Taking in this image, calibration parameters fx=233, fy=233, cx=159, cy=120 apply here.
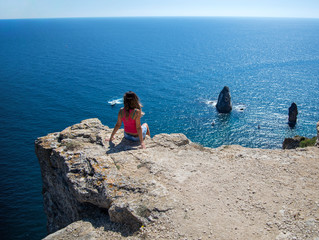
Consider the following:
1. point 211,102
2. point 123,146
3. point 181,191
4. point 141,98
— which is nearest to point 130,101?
point 123,146

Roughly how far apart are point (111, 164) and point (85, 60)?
121217mm

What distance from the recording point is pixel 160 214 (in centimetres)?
969

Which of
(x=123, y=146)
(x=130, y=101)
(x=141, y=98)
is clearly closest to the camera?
(x=130, y=101)

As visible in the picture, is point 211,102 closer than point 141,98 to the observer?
No

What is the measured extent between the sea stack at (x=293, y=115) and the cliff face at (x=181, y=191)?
55681mm

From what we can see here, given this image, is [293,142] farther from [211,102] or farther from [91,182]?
[211,102]

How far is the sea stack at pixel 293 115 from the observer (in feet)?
210

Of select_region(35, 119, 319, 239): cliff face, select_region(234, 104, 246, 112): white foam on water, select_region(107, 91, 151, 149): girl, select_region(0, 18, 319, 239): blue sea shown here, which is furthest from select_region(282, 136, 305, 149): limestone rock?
select_region(234, 104, 246, 112): white foam on water

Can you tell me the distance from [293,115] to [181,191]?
65135 millimetres

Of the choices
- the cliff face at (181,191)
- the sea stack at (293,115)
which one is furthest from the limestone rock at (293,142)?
the sea stack at (293,115)

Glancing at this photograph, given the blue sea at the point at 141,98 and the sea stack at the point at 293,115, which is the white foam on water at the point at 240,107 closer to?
the blue sea at the point at 141,98

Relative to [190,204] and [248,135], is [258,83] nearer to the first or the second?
[248,135]

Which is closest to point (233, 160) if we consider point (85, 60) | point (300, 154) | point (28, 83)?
point (300, 154)

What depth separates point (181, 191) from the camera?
10.8m
